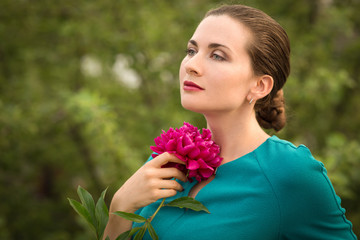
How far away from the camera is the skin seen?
1457 millimetres

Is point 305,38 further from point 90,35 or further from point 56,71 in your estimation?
point 56,71

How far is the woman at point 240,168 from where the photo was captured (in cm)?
135

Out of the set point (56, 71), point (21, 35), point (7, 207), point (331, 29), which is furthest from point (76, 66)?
point (331, 29)

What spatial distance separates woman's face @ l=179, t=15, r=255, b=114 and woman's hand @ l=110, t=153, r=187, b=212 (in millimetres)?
290

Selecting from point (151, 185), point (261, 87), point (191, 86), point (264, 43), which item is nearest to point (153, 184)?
point (151, 185)

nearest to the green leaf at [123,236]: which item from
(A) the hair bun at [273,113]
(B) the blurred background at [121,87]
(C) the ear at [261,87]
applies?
(C) the ear at [261,87]

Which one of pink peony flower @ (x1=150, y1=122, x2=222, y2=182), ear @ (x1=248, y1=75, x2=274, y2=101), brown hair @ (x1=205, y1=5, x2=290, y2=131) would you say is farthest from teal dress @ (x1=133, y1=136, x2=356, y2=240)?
brown hair @ (x1=205, y1=5, x2=290, y2=131)

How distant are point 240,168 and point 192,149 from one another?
27 centimetres

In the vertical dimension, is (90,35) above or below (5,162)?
above

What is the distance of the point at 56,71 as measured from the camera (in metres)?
4.72

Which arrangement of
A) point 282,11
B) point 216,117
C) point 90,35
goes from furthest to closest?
point 282,11 → point 90,35 → point 216,117

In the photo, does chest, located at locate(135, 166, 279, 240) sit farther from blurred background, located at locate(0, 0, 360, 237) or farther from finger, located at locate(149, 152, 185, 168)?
blurred background, located at locate(0, 0, 360, 237)

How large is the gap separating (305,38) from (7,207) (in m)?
4.27

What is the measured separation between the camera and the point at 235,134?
1.64 m
